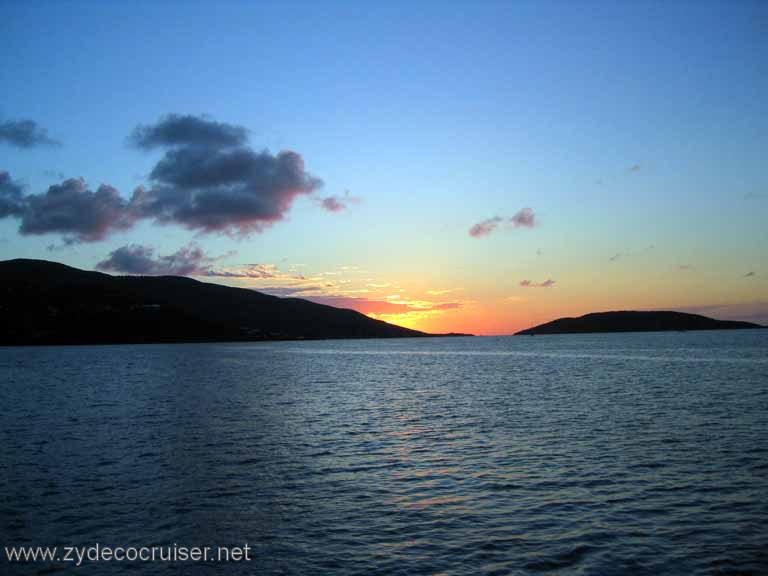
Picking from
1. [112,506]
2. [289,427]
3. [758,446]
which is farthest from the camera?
[289,427]

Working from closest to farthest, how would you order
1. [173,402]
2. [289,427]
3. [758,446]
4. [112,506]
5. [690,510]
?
1. [690,510]
2. [112,506]
3. [758,446]
4. [289,427]
5. [173,402]

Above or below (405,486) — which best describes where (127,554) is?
below

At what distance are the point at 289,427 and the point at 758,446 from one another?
1251 inches

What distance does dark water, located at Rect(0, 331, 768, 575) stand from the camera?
18078 millimetres

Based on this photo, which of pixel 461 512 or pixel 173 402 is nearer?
pixel 461 512

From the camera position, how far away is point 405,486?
26062mm

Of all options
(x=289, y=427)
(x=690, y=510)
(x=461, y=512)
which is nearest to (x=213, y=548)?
(x=461, y=512)

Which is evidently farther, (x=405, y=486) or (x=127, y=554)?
Answer: (x=405, y=486)

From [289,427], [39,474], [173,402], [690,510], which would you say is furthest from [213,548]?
[173,402]

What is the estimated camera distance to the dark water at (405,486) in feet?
59.3

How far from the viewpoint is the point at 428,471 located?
2881 cm

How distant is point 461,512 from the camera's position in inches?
870

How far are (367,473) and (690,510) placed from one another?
14660 millimetres

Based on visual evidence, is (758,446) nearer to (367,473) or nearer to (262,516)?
(367,473)
